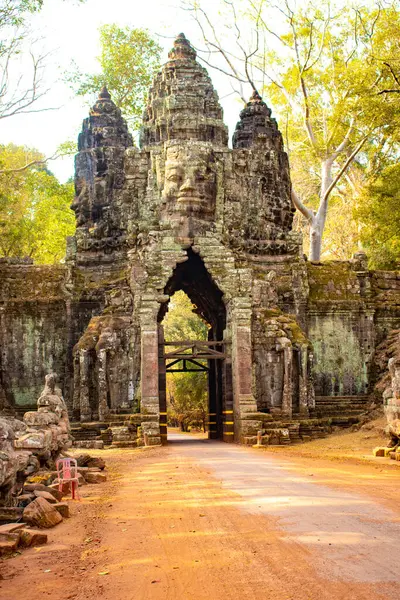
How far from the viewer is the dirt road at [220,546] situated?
6348 millimetres

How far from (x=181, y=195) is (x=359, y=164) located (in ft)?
65.2

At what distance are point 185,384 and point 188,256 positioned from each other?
56.7 feet

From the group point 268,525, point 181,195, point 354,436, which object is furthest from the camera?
point 181,195

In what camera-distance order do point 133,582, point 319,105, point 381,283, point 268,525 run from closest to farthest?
1. point 133,582
2. point 268,525
3. point 381,283
4. point 319,105

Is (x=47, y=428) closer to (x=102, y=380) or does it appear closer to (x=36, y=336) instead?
(x=102, y=380)

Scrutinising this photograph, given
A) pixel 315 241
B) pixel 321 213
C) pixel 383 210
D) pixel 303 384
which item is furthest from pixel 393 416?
pixel 321 213

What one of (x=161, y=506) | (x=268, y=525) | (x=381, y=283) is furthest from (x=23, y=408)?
(x=268, y=525)

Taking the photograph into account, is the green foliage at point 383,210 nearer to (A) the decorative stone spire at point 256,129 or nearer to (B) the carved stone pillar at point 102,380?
(A) the decorative stone spire at point 256,129

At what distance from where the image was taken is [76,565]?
24.6ft

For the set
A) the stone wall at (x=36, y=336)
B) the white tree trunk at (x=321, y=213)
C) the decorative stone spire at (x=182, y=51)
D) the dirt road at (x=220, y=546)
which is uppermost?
the decorative stone spire at (x=182, y=51)

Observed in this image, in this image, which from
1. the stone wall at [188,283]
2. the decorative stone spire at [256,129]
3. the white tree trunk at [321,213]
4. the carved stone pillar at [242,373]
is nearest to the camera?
the carved stone pillar at [242,373]

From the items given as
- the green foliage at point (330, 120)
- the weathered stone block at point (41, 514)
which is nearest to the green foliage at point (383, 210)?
the green foliage at point (330, 120)

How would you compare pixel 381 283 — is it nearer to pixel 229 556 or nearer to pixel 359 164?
pixel 359 164

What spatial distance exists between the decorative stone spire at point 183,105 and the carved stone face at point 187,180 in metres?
1.04
